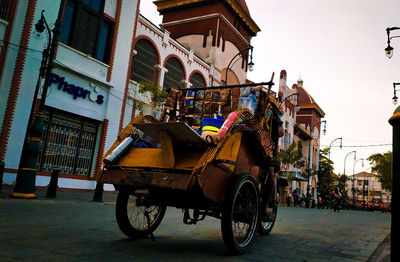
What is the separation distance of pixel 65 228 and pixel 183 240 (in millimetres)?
1832

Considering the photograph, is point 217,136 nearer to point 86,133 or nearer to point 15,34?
point 15,34

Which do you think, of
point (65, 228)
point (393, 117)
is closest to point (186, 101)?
point (65, 228)

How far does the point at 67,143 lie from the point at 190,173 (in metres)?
12.9

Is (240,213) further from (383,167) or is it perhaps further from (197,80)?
(383,167)

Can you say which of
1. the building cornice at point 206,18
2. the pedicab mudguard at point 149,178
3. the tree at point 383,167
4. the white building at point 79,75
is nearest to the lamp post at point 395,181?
the pedicab mudguard at point 149,178

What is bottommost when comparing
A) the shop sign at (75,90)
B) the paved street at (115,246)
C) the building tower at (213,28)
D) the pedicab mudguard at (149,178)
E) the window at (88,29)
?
the paved street at (115,246)

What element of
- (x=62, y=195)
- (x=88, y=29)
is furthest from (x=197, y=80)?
(x=62, y=195)

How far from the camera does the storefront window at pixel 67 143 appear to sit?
1418 centimetres

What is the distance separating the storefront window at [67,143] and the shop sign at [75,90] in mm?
1022

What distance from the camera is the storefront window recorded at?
46.5 feet

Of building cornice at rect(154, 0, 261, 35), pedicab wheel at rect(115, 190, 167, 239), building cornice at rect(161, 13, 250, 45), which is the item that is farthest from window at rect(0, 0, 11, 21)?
building cornice at rect(154, 0, 261, 35)

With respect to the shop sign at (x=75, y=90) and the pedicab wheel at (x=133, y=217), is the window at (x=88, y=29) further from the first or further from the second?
the pedicab wheel at (x=133, y=217)

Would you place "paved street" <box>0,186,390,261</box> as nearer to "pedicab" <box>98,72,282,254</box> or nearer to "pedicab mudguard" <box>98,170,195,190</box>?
"pedicab" <box>98,72,282,254</box>

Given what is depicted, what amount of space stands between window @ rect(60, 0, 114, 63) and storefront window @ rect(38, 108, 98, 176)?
3.58 m
